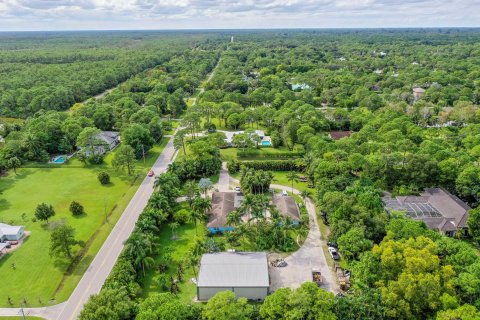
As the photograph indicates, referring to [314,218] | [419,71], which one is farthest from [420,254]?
[419,71]

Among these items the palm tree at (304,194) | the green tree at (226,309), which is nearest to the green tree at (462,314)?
the green tree at (226,309)

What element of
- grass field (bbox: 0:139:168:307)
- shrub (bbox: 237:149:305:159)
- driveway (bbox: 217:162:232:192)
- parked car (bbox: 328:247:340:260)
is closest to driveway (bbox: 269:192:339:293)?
parked car (bbox: 328:247:340:260)

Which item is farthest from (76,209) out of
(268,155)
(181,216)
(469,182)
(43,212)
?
(469,182)

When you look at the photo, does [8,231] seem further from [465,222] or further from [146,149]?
[465,222]

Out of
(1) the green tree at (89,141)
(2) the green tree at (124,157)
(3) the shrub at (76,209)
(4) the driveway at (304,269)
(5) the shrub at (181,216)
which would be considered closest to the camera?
(4) the driveway at (304,269)

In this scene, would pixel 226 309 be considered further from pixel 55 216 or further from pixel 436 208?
pixel 436 208

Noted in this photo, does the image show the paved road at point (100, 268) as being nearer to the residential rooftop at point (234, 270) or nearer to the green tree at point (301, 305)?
the residential rooftop at point (234, 270)
